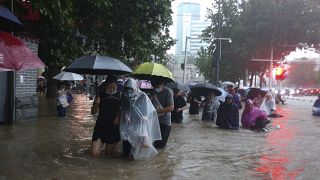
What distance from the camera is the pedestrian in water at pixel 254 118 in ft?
53.4

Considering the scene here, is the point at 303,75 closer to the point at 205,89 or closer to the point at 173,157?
the point at 205,89

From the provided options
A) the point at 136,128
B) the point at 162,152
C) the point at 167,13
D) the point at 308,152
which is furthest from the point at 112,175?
the point at 167,13

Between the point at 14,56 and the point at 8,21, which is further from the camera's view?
the point at 8,21

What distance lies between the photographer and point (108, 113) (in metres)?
9.38

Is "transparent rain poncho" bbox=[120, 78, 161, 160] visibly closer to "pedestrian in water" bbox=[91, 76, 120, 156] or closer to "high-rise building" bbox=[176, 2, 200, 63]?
"pedestrian in water" bbox=[91, 76, 120, 156]

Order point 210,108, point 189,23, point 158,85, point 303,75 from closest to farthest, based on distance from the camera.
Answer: point 158,85
point 210,108
point 189,23
point 303,75

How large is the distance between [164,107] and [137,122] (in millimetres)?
1097

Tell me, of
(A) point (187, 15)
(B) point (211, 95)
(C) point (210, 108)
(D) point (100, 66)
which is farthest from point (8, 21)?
(A) point (187, 15)

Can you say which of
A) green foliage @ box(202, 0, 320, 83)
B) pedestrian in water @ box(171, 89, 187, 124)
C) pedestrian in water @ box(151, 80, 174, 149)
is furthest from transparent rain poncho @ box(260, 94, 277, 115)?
green foliage @ box(202, 0, 320, 83)

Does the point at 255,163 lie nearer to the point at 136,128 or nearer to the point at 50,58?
the point at 136,128

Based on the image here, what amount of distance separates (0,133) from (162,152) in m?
4.67

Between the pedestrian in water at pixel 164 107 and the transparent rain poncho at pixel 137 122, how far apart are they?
0.71 m

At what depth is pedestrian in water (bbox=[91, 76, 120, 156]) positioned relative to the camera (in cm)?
938

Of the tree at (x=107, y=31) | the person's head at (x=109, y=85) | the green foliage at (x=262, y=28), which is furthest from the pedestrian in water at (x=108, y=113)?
the green foliage at (x=262, y=28)
